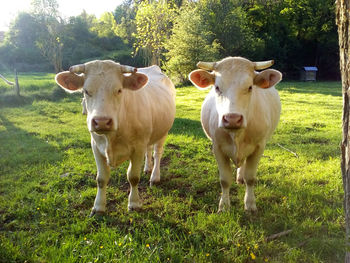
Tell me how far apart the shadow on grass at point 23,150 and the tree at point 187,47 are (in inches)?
632

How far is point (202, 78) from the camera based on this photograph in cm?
344

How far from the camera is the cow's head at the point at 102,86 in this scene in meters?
2.97

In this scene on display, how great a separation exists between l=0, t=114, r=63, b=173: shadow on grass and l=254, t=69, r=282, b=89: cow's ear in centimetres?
431

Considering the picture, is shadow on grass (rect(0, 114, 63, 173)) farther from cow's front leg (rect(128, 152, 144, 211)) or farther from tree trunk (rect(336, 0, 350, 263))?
tree trunk (rect(336, 0, 350, 263))

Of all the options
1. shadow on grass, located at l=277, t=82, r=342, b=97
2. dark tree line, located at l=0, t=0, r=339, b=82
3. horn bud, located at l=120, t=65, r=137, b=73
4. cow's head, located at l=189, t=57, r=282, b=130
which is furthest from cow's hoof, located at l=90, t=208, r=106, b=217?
shadow on grass, located at l=277, t=82, r=342, b=97

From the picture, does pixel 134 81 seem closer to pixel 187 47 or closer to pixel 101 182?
pixel 101 182

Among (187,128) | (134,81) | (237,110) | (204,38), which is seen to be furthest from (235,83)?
(204,38)

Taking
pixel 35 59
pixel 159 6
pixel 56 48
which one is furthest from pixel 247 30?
pixel 35 59

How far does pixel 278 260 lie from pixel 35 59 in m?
36.8

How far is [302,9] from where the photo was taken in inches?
1196

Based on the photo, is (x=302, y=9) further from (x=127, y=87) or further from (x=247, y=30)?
(x=127, y=87)

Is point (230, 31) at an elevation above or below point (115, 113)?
above

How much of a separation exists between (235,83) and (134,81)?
1.19 metres

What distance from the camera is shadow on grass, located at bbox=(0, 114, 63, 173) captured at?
223 inches
